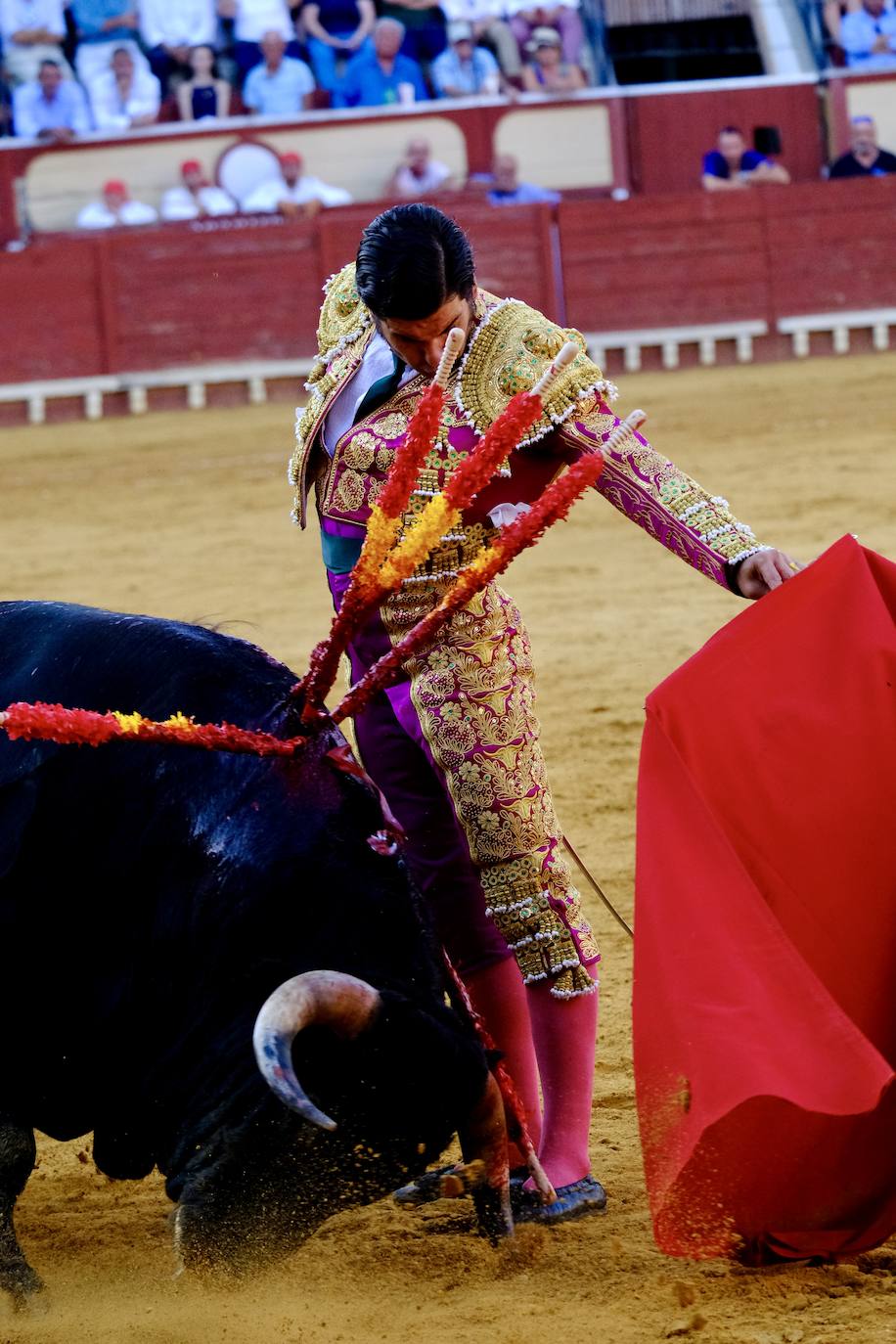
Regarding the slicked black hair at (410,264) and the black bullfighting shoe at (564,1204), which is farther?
the black bullfighting shoe at (564,1204)

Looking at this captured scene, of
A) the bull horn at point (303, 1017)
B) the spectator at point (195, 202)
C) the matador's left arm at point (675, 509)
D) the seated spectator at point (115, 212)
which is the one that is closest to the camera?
the bull horn at point (303, 1017)

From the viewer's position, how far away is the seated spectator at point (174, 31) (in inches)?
490

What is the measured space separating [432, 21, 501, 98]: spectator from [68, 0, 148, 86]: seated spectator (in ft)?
6.84

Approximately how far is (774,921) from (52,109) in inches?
452

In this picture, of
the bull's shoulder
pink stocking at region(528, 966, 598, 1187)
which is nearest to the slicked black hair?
the bull's shoulder

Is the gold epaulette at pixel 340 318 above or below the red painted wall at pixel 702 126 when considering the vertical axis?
below

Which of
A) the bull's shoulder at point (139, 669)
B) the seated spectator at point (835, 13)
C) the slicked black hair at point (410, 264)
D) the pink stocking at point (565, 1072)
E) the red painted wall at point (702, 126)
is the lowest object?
the pink stocking at point (565, 1072)

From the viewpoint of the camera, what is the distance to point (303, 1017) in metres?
1.88

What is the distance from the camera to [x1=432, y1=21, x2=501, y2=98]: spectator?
12.6 meters

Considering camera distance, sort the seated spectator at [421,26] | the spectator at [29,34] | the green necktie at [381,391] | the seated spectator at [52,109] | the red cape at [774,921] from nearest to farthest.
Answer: the red cape at [774,921] < the green necktie at [381,391] < the seated spectator at [52,109] < the spectator at [29,34] < the seated spectator at [421,26]

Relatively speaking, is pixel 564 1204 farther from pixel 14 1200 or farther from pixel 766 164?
pixel 766 164

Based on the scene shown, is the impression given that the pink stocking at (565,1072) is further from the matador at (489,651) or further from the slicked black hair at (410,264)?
the slicked black hair at (410,264)

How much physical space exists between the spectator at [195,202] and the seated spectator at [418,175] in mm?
1148

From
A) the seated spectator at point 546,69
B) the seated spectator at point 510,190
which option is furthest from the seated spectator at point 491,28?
the seated spectator at point 510,190
